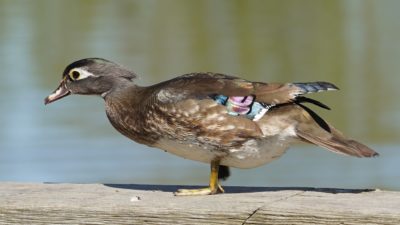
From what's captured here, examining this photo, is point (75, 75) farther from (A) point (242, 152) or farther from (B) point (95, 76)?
(A) point (242, 152)

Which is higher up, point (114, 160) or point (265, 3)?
point (265, 3)

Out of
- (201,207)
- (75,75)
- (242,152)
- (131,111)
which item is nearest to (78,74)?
(75,75)

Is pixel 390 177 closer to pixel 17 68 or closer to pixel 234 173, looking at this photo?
→ pixel 234 173

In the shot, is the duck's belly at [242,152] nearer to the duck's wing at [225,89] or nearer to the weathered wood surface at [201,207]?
the duck's wing at [225,89]

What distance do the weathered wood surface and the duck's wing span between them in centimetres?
67

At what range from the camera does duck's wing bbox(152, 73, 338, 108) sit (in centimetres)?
499

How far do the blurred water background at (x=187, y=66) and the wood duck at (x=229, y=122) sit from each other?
5.33 metres

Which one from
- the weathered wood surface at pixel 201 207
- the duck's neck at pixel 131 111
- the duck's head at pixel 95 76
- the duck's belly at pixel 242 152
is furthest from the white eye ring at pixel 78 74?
the weathered wood surface at pixel 201 207

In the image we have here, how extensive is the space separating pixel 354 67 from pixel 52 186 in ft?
40.4

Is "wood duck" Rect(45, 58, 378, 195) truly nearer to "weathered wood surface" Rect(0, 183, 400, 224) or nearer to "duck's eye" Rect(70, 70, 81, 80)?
"duck's eye" Rect(70, 70, 81, 80)

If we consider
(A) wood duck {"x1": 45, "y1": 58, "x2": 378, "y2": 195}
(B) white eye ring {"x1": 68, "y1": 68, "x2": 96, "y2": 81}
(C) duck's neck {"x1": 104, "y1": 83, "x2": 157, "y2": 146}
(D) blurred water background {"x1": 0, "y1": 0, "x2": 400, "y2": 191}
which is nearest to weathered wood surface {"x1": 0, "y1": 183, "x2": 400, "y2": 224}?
(A) wood duck {"x1": 45, "y1": 58, "x2": 378, "y2": 195}

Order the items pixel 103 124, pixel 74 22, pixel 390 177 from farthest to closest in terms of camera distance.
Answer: pixel 74 22, pixel 103 124, pixel 390 177

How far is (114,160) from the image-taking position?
40.8ft

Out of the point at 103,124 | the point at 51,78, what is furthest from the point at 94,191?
the point at 51,78
